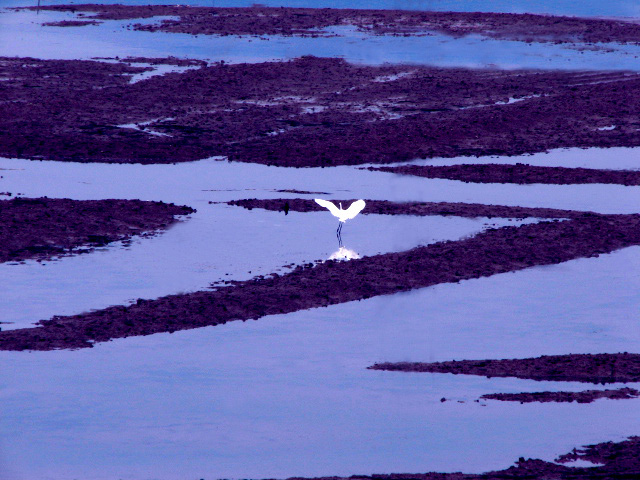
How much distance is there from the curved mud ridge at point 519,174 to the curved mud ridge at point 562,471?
11.8 m

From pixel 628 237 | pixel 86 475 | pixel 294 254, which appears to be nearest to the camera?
pixel 86 475

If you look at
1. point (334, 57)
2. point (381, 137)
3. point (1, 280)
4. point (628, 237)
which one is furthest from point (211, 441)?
point (334, 57)

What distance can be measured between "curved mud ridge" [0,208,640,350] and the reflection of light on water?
0.24m

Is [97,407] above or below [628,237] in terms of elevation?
below

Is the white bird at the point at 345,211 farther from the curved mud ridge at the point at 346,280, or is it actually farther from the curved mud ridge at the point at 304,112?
the curved mud ridge at the point at 304,112

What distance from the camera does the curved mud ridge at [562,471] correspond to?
28.4 ft

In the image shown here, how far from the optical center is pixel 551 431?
975 cm

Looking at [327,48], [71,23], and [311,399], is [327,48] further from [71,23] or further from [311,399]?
[311,399]

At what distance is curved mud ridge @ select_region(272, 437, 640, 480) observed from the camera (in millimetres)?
8656

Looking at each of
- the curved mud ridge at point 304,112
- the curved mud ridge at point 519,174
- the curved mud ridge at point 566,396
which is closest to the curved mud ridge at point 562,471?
the curved mud ridge at point 566,396

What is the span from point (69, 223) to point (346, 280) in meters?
4.76

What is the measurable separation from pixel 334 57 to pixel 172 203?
17404mm

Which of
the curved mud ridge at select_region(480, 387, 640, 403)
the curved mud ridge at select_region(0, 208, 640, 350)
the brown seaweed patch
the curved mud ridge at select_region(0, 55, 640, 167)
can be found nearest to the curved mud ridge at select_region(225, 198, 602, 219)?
the curved mud ridge at select_region(0, 208, 640, 350)

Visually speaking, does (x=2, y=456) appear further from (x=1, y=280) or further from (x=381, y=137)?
(x=381, y=137)
